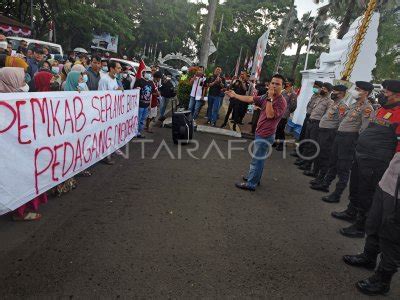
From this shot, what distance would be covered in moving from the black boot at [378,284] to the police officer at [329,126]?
3.57 meters

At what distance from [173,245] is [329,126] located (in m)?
4.46

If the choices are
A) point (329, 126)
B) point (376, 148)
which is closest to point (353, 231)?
point (376, 148)

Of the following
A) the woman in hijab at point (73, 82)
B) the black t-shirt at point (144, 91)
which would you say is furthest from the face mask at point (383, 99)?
the black t-shirt at point (144, 91)

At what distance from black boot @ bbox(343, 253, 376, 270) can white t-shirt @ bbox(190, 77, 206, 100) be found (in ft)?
26.4

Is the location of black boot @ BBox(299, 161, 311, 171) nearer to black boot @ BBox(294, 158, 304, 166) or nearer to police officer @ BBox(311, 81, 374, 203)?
black boot @ BBox(294, 158, 304, 166)

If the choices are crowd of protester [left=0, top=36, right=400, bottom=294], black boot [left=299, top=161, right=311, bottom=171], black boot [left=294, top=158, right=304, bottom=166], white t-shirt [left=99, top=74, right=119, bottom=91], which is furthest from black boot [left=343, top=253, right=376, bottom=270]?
white t-shirt [left=99, top=74, right=119, bottom=91]

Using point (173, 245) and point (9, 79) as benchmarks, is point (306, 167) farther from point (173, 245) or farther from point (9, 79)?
point (9, 79)

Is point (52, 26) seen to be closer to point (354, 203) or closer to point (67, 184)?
point (67, 184)

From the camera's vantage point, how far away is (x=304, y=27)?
161 feet

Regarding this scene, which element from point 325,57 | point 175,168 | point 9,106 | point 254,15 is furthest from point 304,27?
point 9,106

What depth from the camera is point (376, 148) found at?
4.24 m

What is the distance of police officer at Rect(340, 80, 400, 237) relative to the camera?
396 cm

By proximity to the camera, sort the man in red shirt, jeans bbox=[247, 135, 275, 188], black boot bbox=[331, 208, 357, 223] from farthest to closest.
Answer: jeans bbox=[247, 135, 275, 188] < the man in red shirt < black boot bbox=[331, 208, 357, 223]

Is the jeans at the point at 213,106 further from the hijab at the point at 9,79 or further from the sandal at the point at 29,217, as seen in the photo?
the sandal at the point at 29,217
